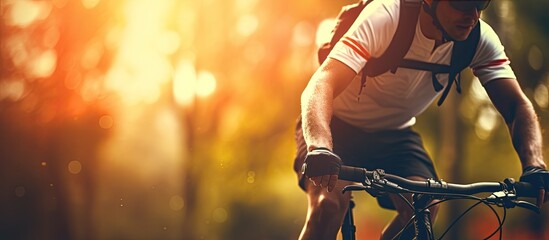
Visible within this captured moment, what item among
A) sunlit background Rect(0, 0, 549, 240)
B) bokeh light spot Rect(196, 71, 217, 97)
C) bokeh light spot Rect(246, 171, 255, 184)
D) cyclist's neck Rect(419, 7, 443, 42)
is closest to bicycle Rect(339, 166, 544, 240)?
cyclist's neck Rect(419, 7, 443, 42)

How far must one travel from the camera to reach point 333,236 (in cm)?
423

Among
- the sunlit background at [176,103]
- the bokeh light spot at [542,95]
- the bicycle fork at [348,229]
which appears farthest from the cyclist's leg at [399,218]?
the bokeh light spot at [542,95]

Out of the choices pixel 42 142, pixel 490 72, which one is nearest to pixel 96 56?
pixel 42 142

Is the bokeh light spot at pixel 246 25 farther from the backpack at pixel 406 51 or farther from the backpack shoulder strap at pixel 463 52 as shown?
the backpack shoulder strap at pixel 463 52

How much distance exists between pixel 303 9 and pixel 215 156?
12.6 feet

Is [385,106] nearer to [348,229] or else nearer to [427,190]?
[348,229]

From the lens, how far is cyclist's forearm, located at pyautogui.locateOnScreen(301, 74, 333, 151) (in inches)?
141

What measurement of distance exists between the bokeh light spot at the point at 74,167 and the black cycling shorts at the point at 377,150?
1350cm

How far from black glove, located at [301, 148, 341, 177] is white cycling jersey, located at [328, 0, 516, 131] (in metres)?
0.72

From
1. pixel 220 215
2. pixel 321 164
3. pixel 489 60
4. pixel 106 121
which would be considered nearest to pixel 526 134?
pixel 489 60

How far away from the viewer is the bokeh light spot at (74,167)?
57.7 feet

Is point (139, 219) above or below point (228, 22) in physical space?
below

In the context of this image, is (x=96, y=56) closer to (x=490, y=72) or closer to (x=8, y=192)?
(x=8, y=192)

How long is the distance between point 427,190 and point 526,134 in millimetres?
964
